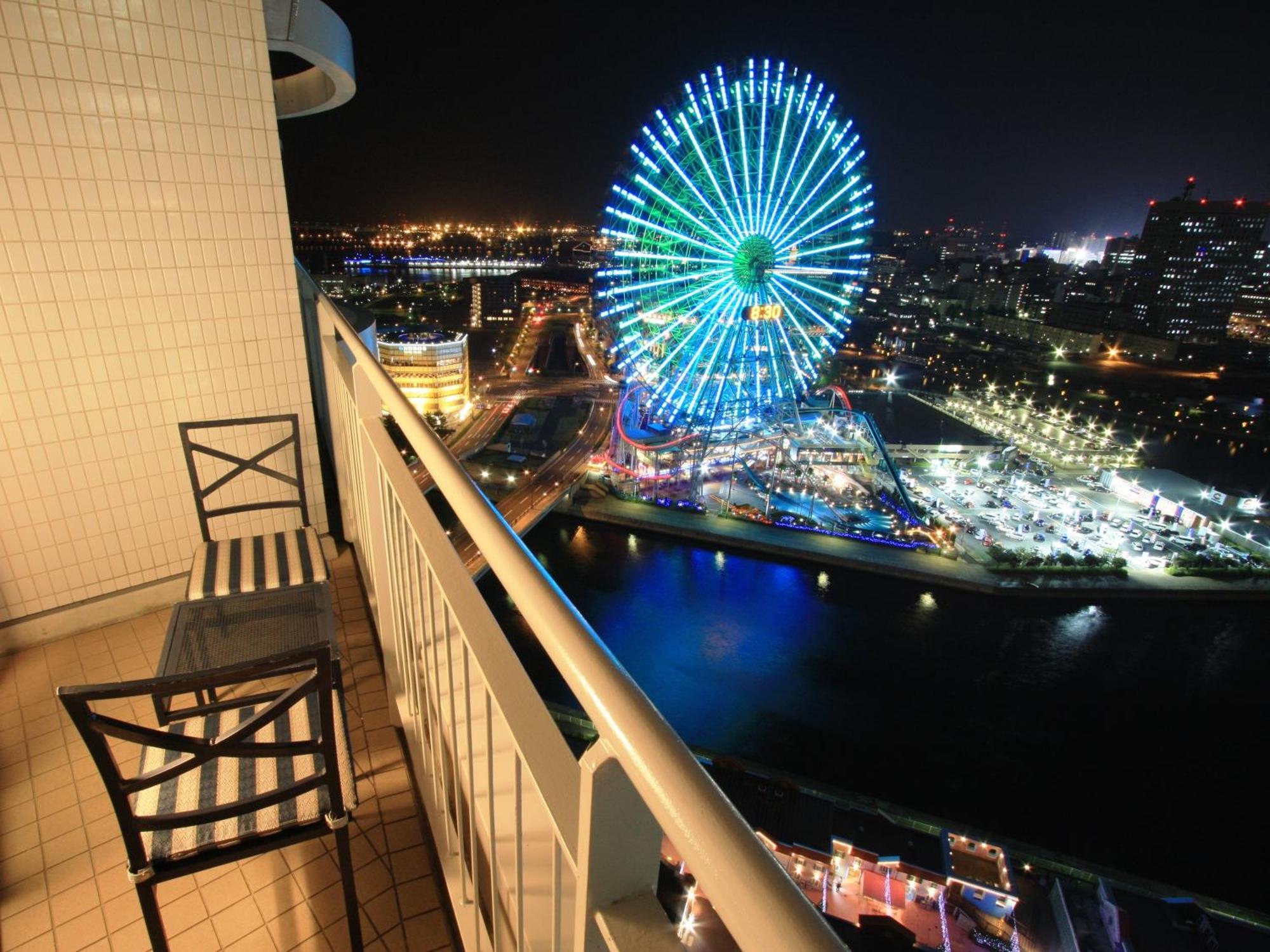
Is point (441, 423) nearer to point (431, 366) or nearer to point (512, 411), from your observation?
point (431, 366)

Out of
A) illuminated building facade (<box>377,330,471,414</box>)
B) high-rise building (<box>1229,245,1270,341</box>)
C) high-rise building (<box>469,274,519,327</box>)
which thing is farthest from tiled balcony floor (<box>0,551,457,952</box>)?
high-rise building (<box>1229,245,1270,341</box>)

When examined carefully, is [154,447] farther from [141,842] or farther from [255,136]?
[141,842]

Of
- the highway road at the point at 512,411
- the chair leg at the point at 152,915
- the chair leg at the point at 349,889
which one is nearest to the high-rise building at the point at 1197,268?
the highway road at the point at 512,411

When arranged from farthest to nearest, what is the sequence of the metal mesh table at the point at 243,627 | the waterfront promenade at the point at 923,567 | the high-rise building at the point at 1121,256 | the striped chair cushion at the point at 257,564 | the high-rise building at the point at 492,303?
the high-rise building at the point at 1121,256
the high-rise building at the point at 492,303
the waterfront promenade at the point at 923,567
the striped chair cushion at the point at 257,564
the metal mesh table at the point at 243,627

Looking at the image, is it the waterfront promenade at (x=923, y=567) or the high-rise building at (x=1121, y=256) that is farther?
the high-rise building at (x=1121, y=256)

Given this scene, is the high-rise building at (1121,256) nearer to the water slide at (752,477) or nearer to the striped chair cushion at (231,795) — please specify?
the water slide at (752,477)

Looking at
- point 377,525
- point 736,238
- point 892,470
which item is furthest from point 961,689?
point 377,525
